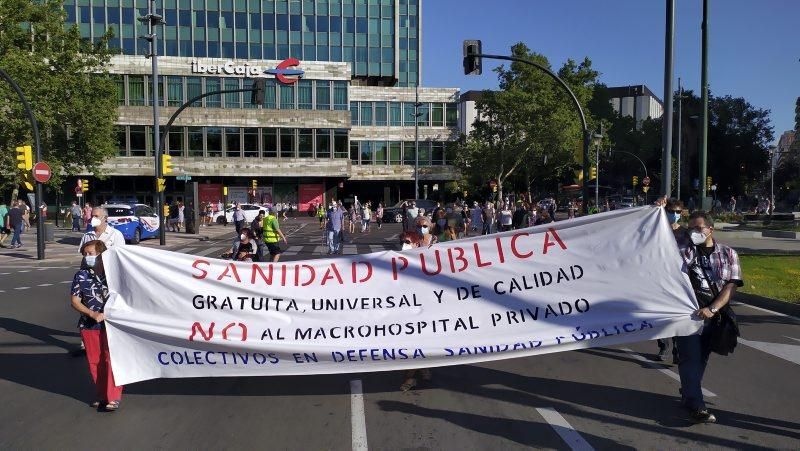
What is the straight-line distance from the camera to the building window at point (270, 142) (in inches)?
2191

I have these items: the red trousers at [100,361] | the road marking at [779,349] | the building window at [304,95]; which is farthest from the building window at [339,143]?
the red trousers at [100,361]

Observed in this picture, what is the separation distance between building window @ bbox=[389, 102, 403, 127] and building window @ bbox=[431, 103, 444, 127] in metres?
3.30

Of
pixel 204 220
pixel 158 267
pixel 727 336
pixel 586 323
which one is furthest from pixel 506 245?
pixel 204 220

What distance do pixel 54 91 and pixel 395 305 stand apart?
34.3 metres

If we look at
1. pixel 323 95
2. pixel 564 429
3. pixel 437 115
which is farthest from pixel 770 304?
pixel 437 115

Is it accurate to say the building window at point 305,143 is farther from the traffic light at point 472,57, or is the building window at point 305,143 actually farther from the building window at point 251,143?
the traffic light at point 472,57

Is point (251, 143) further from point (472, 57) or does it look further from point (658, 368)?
point (658, 368)

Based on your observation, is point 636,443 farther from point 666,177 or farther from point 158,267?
point 666,177

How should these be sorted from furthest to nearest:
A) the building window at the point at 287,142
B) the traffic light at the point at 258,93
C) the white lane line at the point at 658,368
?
1. the building window at the point at 287,142
2. the traffic light at the point at 258,93
3. the white lane line at the point at 658,368

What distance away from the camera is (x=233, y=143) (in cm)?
5534

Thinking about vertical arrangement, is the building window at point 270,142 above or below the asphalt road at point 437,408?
above

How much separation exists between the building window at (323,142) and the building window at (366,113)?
921cm

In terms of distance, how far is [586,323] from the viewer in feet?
19.2

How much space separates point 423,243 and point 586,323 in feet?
6.84
